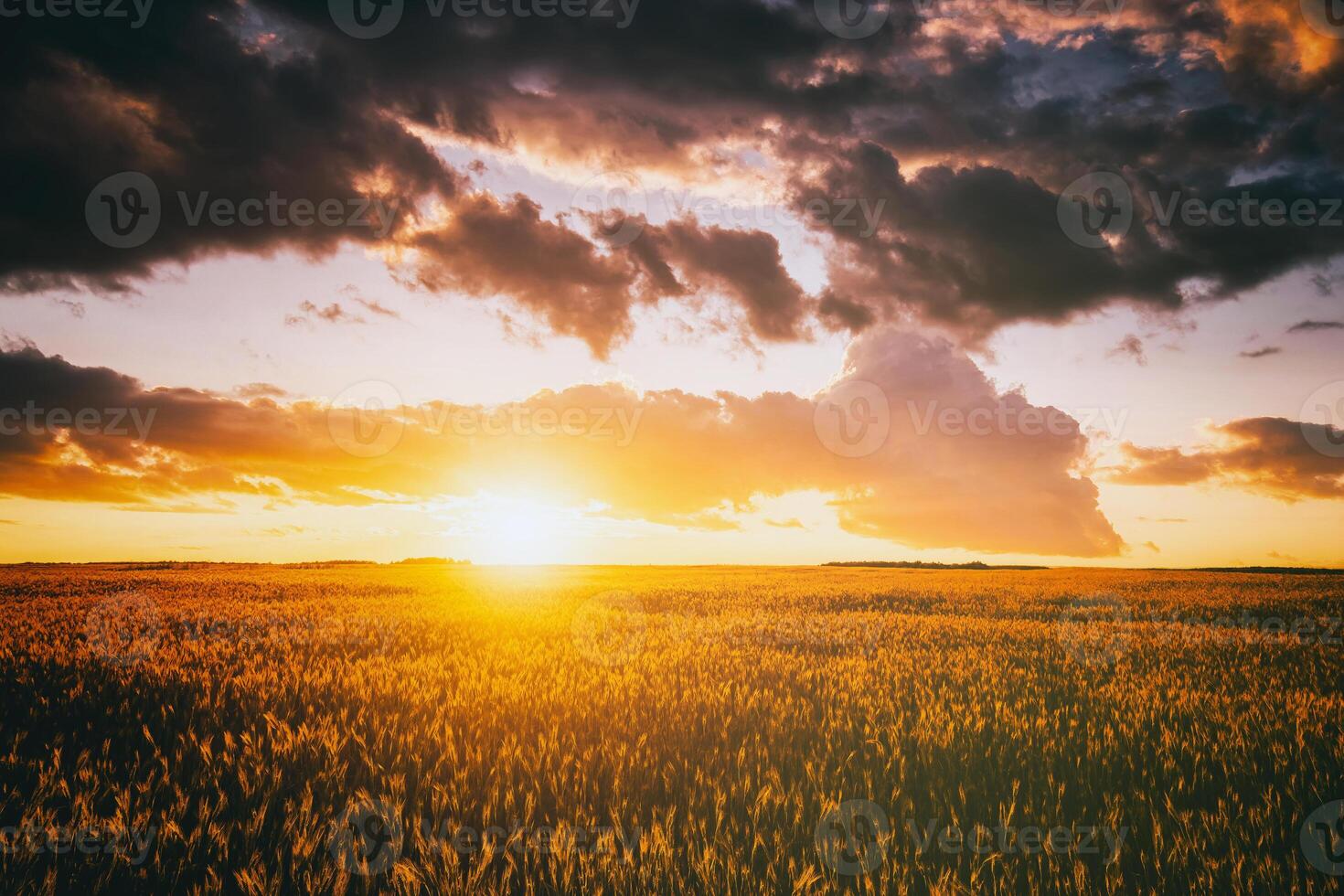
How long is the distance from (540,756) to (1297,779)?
16.9 feet

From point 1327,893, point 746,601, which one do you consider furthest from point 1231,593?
point 1327,893

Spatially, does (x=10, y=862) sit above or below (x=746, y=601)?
above

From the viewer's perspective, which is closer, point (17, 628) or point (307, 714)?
point (307, 714)

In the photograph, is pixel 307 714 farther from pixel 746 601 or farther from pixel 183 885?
pixel 746 601

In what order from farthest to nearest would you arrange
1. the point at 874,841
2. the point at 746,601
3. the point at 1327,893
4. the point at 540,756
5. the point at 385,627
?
1. the point at 746,601
2. the point at 385,627
3. the point at 540,756
4. the point at 874,841
5. the point at 1327,893

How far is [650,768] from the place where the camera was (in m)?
3.91

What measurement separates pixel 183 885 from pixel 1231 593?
28.2m

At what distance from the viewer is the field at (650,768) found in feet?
9.10

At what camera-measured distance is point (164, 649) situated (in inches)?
284

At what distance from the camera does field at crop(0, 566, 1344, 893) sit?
2.77 metres

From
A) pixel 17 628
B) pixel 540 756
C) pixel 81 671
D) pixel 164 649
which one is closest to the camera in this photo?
pixel 540 756

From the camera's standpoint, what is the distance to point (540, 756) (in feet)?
12.8

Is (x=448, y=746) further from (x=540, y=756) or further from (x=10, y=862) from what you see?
(x=10, y=862)

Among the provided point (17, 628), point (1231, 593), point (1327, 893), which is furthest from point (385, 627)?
point (1231, 593)
